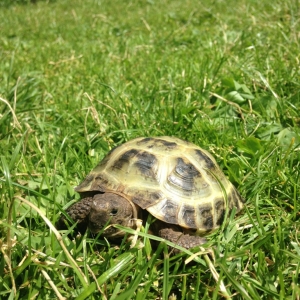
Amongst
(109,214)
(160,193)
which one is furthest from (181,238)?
(109,214)

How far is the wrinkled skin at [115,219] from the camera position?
1.98 metres

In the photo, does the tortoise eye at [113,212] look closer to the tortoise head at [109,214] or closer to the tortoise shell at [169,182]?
the tortoise head at [109,214]

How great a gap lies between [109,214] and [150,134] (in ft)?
4.02

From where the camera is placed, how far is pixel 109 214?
6.54ft

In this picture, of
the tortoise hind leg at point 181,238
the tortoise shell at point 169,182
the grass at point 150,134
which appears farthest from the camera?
the tortoise shell at point 169,182

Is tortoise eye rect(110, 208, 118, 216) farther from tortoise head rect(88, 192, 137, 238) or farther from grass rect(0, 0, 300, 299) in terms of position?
grass rect(0, 0, 300, 299)

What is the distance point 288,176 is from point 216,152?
0.58 metres

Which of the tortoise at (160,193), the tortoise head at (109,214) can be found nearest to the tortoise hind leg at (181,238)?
the tortoise at (160,193)

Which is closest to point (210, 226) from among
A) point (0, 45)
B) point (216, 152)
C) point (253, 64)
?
point (216, 152)

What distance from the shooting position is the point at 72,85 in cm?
438

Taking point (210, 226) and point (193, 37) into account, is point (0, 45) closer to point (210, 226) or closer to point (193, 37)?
point (193, 37)

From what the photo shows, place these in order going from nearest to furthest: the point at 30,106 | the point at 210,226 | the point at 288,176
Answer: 1. the point at 210,226
2. the point at 288,176
3. the point at 30,106

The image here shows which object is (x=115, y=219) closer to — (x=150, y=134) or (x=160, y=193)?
(x=160, y=193)

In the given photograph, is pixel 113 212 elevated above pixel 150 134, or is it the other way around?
pixel 113 212
